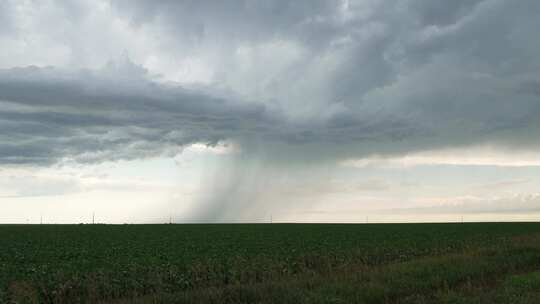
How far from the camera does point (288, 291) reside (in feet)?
59.0

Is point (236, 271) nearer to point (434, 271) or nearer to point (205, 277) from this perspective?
point (205, 277)

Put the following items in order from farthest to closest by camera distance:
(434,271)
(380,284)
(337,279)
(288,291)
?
1. (434,271)
2. (337,279)
3. (380,284)
4. (288,291)

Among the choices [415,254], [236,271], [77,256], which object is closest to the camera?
[236,271]

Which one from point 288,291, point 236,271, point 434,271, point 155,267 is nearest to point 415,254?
point 434,271

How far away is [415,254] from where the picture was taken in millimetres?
37375

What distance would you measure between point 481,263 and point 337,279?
9.02 metres

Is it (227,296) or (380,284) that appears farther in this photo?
(380,284)

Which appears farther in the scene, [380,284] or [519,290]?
[380,284]

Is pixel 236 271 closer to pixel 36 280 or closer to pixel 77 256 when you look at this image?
pixel 36 280

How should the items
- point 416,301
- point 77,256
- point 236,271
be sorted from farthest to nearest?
point 77,256, point 236,271, point 416,301

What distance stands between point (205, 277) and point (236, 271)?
5.27ft

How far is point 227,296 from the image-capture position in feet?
58.1

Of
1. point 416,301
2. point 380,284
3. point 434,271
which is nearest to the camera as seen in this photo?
point 416,301

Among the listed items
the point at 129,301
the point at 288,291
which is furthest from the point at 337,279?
the point at 129,301
